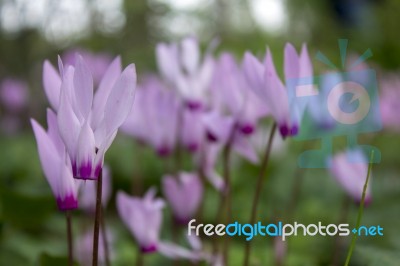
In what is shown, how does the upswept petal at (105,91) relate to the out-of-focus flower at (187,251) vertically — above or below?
above

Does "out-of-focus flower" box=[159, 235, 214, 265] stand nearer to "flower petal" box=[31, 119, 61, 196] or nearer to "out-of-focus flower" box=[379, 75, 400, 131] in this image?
"flower petal" box=[31, 119, 61, 196]

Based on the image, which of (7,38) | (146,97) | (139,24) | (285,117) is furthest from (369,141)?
(139,24)

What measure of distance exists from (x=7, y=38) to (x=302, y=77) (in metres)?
4.05

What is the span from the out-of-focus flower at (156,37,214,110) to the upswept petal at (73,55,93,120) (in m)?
0.42

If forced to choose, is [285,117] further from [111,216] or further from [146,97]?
[111,216]

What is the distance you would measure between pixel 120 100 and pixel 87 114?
0.04 metres

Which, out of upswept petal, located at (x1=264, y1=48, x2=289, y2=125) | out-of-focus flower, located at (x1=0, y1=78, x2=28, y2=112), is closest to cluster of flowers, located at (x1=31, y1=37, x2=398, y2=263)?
upswept petal, located at (x1=264, y1=48, x2=289, y2=125)

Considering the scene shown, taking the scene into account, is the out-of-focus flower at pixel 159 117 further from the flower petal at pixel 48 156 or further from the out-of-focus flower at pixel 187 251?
the flower petal at pixel 48 156

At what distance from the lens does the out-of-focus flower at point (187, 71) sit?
1.02 meters

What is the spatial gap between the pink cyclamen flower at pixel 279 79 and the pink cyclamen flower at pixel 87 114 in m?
0.19

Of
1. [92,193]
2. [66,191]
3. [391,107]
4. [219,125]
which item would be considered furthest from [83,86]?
[391,107]

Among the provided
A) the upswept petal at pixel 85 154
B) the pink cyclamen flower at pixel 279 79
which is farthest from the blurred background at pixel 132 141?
the upswept petal at pixel 85 154

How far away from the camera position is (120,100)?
60 cm

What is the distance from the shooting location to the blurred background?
1.36 m
